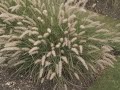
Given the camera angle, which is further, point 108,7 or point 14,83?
point 108,7

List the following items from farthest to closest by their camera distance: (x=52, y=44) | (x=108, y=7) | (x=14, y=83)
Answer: (x=108, y=7) → (x=14, y=83) → (x=52, y=44)

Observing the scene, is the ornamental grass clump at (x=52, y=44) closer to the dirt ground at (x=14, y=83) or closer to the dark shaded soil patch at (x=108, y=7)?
the dirt ground at (x=14, y=83)

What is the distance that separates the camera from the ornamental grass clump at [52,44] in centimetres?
561

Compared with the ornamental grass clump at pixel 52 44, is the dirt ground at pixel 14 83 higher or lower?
lower

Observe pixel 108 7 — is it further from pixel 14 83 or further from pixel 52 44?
pixel 14 83

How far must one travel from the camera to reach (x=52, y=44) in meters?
5.62

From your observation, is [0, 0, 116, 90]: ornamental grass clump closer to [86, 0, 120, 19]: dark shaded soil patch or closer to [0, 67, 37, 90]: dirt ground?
[0, 67, 37, 90]: dirt ground

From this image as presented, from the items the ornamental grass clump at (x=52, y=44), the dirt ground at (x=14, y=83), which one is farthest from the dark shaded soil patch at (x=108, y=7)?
the dirt ground at (x=14, y=83)

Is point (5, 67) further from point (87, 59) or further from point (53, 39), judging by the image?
point (87, 59)

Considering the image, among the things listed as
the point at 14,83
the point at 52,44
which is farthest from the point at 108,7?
the point at 14,83

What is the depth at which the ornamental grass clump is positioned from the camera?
561cm

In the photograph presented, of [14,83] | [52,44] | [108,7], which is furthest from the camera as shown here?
[108,7]

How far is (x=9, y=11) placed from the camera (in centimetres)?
625

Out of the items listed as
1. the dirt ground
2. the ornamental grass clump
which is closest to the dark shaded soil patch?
the ornamental grass clump
